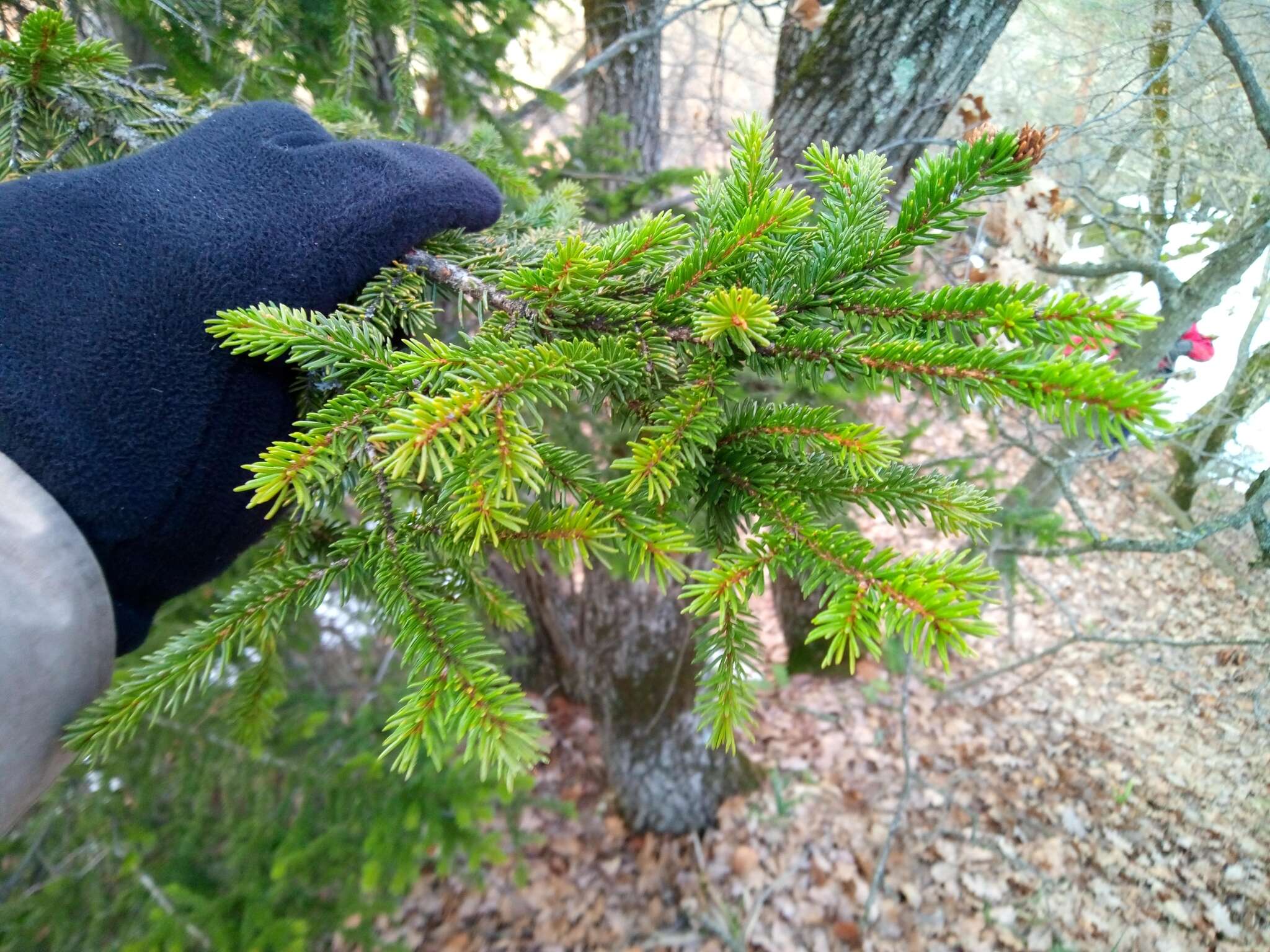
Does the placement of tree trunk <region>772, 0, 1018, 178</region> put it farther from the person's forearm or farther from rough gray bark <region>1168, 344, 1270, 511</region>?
the person's forearm

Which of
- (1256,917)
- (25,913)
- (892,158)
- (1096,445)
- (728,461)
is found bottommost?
(25,913)

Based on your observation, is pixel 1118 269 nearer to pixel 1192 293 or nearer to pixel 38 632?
pixel 1192 293

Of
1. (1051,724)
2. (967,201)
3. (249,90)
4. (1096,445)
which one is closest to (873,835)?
(1051,724)

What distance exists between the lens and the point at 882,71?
2.09 metres

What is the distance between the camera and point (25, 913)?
2.18 m

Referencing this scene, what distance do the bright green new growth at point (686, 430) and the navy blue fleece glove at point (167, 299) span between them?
19 centimetres

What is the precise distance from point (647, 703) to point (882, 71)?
3.21 meters

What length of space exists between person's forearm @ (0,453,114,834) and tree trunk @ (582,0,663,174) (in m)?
3.76

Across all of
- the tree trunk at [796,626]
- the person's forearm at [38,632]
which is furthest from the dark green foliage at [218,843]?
the tree trunk at [796,626]

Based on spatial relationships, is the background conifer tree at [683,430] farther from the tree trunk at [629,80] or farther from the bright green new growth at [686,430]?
the tree trunk at [629,80]

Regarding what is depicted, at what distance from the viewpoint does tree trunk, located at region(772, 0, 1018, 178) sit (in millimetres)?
1970

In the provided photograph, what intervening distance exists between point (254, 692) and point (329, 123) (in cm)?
144

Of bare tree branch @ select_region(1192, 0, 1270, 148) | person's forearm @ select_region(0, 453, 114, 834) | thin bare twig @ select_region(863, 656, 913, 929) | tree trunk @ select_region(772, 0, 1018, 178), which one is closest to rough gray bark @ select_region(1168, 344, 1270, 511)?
bare tree branch @ select_region(1192, 0, 1270, 148)

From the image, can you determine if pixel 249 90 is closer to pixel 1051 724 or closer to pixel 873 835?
pixel 873 835
